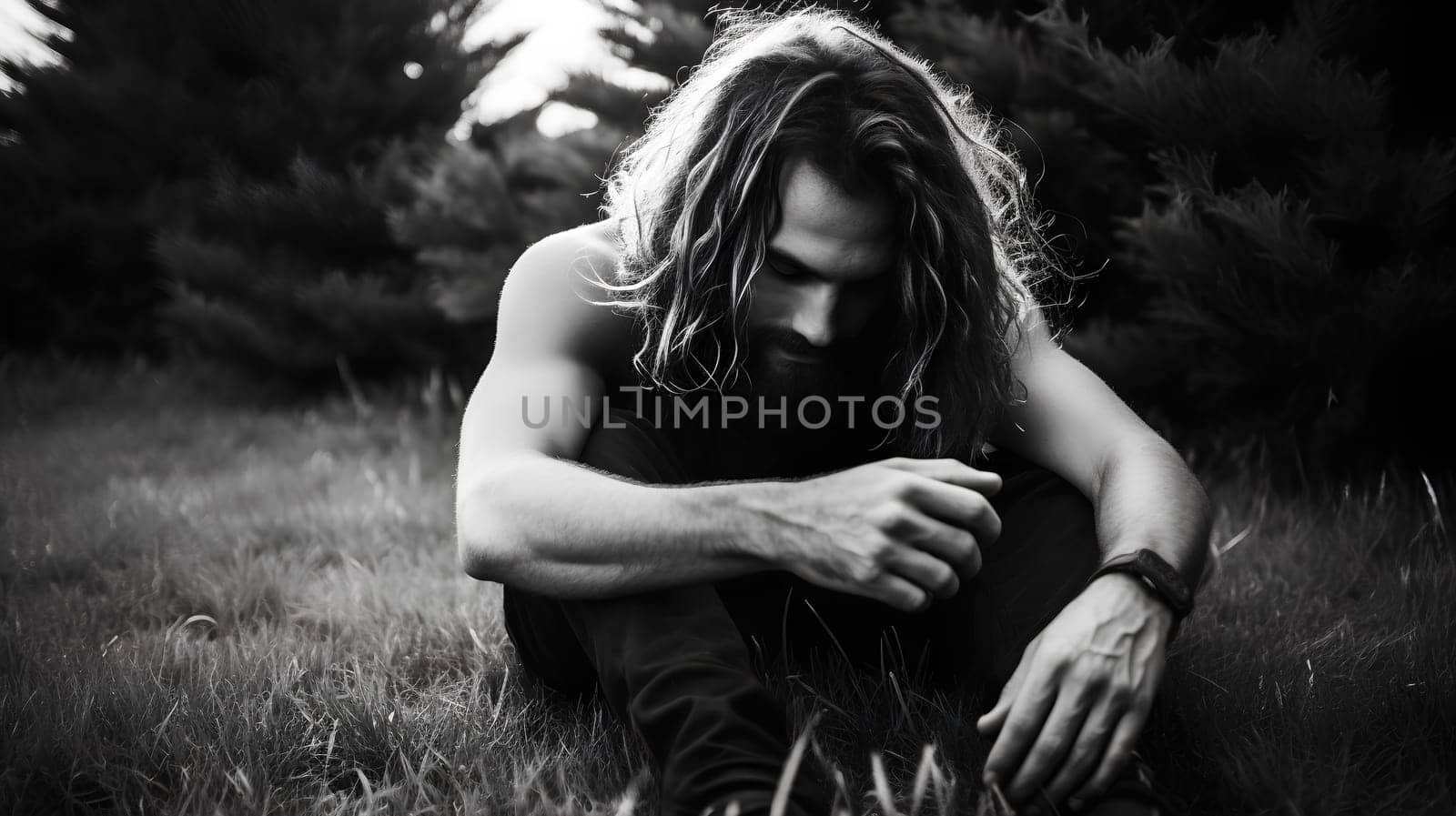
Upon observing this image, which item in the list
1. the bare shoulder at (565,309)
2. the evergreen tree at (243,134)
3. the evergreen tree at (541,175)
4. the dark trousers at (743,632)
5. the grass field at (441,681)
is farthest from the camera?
the evergreen tree at (243,134)

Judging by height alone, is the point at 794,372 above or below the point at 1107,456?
above

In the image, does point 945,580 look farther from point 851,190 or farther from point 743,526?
point 851,190

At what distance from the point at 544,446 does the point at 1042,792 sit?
3.04ft

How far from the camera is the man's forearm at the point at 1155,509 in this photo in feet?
5.04

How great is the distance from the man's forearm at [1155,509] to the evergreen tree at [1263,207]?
1.46m

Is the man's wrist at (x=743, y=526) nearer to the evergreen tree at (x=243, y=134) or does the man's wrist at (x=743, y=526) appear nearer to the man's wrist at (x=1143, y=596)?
the man's wrist at (x=1143, y=596)

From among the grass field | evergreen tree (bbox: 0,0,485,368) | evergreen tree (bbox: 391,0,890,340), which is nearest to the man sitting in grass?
the grass field

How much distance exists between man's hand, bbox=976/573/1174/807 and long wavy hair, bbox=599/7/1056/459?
0.58m

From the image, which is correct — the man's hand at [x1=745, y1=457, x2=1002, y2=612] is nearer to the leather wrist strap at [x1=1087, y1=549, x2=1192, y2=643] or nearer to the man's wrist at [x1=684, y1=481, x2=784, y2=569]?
the man's wrist at [x1=684, y1=481, x2=784, y2=569]

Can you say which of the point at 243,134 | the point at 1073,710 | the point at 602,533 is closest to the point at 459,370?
the point at 243,134

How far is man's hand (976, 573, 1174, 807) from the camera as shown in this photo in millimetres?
1316

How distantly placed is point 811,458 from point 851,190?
0.54 m

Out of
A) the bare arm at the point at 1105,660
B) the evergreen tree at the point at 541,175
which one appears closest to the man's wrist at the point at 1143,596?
the bare arm at the point at 1105,660

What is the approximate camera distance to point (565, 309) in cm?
187
